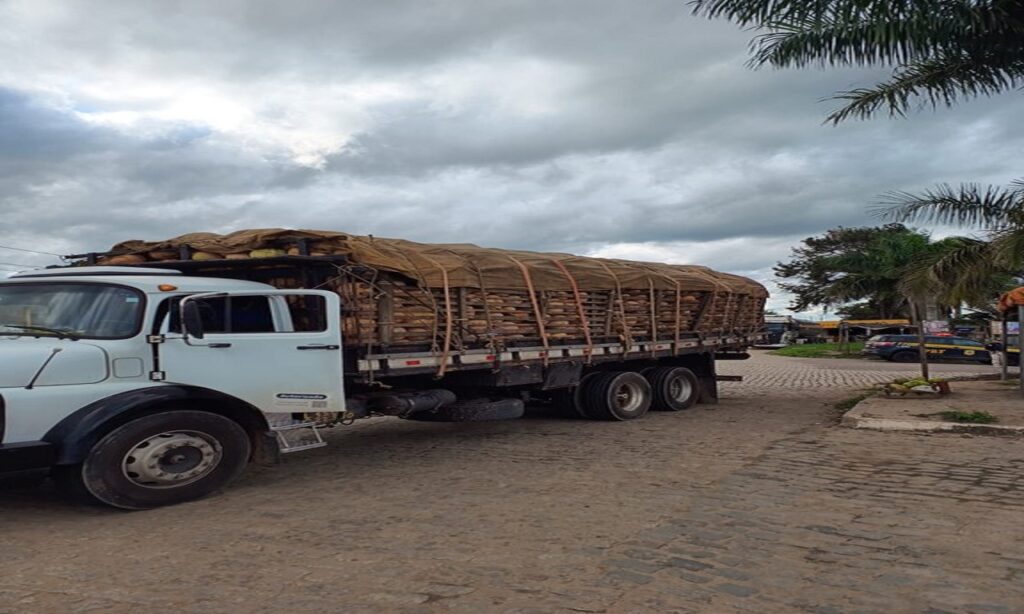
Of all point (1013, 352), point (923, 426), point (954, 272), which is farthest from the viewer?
point (1013, 352)

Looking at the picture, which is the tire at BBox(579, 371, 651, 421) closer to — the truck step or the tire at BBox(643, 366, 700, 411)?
the tire at BBox(643, 366, 700, 411)

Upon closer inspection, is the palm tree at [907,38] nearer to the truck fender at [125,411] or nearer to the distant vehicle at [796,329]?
the truck fender at [125,411]

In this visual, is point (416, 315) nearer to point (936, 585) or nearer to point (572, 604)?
point (572, 604)

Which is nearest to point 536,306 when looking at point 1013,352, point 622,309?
point 622,309

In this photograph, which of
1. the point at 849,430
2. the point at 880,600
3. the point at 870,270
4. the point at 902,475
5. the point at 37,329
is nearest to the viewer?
the point at 880,600

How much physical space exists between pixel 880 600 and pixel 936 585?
42 cm

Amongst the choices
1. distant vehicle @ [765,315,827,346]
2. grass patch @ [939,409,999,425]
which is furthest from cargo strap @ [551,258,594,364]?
distant vehicle @ [765,315,827,346]

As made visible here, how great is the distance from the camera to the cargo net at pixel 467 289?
7.22 metres

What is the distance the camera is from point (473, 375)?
28.9 feet

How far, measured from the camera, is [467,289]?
8320mm

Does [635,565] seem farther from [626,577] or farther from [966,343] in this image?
[966,343]

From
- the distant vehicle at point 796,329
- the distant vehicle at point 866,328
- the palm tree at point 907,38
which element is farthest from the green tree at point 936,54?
the distant vehicle at point 796,329

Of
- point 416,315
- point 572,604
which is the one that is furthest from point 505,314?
point 572,604

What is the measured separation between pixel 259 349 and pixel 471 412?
9.35 ft
